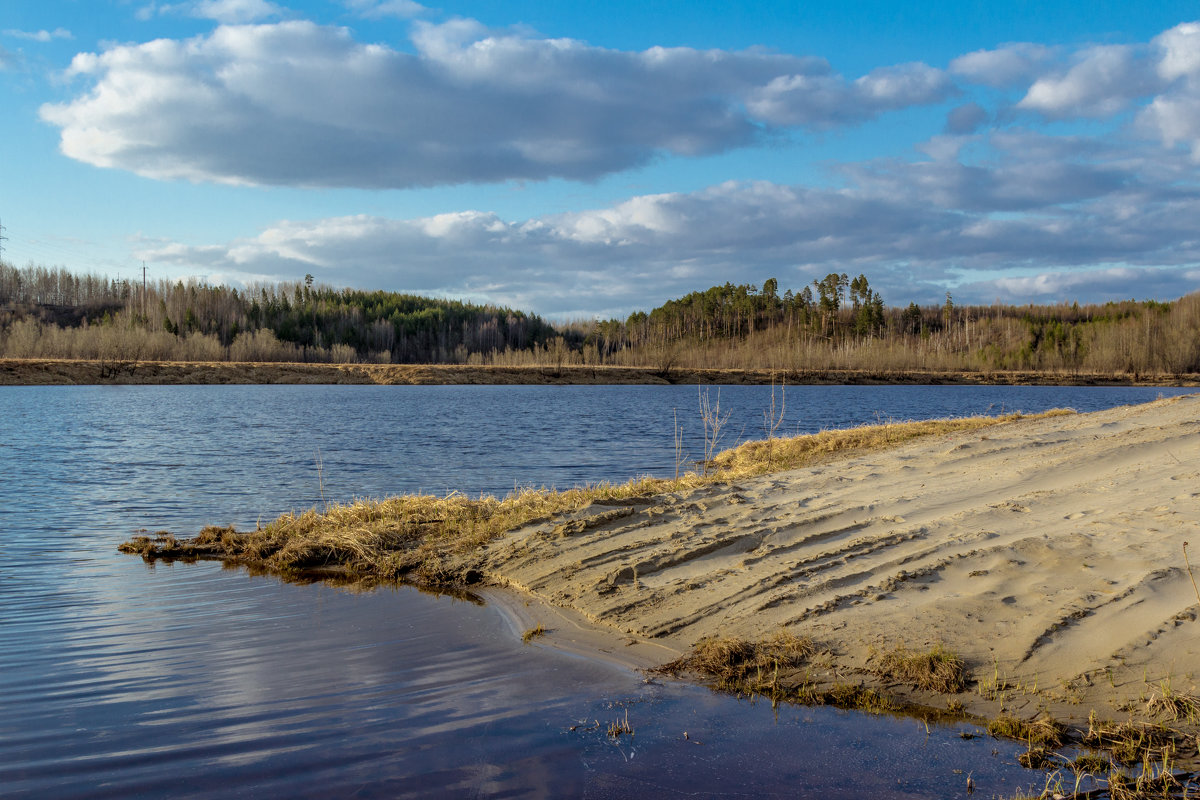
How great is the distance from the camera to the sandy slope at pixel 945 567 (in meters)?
5.98

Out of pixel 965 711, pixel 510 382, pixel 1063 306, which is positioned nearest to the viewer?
pixel 965 711

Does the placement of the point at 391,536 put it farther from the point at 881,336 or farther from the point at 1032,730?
the point at 881,336

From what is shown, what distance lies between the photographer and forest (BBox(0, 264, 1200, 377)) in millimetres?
110688

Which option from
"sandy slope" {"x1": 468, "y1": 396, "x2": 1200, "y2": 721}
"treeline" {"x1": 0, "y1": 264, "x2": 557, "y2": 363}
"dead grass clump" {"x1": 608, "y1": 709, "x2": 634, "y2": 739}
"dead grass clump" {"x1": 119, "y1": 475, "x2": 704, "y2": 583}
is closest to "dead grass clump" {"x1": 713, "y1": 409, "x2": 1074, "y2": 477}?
"sandy slope" {"x1": 468, "y1": 396, "x2": 1200, "y2": 721}

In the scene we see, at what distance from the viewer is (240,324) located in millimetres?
131250

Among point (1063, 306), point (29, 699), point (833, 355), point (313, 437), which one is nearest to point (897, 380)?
point (833, 355)

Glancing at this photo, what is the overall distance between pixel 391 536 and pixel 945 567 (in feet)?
23.2

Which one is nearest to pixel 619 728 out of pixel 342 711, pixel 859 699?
pixel 859 699

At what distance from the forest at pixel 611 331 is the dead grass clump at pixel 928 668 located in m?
97.3

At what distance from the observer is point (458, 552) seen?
1027 centimetres

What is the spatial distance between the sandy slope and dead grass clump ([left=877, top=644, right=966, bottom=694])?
0.14 meters

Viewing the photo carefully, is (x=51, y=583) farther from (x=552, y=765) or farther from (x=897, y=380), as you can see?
(x=897, y=380)

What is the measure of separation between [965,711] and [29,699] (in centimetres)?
698

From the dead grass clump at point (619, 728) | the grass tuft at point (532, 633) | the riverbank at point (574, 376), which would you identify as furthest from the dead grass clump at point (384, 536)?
the riverbank at point (574, 376)
